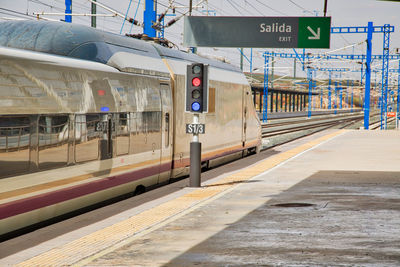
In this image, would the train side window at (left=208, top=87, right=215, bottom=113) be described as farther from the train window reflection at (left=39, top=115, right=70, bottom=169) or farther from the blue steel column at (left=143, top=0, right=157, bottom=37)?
the blue steel column at (left=143, top=0, right=157, bottom=37)

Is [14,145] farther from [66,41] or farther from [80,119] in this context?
[66,41]

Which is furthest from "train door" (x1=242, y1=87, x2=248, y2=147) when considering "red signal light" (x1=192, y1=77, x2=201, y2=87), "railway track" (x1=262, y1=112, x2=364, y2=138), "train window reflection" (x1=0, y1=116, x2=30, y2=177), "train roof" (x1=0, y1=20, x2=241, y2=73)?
"railway track" (x1=262, y1=112, x2=364, y2=138)

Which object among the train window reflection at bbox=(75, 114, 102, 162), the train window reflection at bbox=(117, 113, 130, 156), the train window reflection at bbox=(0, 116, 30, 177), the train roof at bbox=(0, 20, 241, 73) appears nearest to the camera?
the train window reflection at bbox=(0, 116, 30, 177)

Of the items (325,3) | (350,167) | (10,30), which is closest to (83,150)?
(10,30)

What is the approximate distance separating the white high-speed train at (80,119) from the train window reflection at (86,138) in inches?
0.6

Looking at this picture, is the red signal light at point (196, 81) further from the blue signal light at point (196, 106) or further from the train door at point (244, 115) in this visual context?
the train door at point (244, 115)

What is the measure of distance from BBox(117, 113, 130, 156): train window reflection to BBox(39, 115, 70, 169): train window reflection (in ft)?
6.62

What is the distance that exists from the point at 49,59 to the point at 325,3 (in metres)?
9.20

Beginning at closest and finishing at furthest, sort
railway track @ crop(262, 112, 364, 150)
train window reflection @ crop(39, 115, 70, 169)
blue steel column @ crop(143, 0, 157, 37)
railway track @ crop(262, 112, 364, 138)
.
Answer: train window reflection @ crop(39, 115, 70, 169), blue steel column @ crop(143, 0, 157, 37), railway track @ crop(262, 112, 364, 150), railway track @ crop(262, 112, 364, 138)

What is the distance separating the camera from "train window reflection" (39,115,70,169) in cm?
896

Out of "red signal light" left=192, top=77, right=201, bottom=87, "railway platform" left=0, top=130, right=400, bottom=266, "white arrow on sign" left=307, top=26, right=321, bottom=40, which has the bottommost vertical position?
"railway platform" left=0, top=130, right=400, bottom=266

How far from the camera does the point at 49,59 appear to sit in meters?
9.53

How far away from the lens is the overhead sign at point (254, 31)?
21.8 m

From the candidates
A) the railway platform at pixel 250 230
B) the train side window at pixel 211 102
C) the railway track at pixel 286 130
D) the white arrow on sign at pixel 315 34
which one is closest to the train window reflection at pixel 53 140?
the railway platform at pixel 250 230
